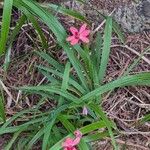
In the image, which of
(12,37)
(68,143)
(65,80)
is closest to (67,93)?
(65,80)

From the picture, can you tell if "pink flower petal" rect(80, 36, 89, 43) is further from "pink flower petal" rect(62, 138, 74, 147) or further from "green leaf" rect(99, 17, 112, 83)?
"pink flower petal" rect(62, 138, 74, 147)

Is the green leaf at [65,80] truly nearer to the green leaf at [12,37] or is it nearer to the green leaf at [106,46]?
the green leaf at [106,46]

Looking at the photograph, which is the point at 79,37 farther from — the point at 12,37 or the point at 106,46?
the point at 12,37

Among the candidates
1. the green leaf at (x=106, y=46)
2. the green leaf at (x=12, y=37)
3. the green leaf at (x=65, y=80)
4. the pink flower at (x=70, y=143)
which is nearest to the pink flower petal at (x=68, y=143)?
the pink flower at (x=70, y=143)

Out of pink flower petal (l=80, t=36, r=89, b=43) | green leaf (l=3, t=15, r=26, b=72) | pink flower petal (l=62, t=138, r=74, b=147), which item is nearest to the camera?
pink flower petal (l=62, t=138, r=74, b=147)

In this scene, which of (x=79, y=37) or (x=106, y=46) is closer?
(x=79, y=37)

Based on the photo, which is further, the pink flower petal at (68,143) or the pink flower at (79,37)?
the pink flower at (79,37)

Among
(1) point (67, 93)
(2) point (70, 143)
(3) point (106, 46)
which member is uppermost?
(3) point (106, 46)

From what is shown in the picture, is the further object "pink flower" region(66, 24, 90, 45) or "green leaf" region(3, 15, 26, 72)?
"green leaf" region(3, 15, 26, 72)

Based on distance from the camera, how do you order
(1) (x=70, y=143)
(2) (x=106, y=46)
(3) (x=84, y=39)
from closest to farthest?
(1) (x=70, y=143), (3) (x=84, y=39), (2) (x=106, y=46)

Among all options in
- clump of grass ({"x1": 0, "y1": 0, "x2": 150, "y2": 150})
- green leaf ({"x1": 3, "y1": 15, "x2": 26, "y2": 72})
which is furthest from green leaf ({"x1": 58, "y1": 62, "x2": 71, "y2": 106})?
green leaf ({"x1": 3, "y1": 15, "x2": 26, "y2": 72})

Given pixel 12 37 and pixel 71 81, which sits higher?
pixel 12 37

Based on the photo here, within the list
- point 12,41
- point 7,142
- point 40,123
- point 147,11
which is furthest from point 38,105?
point 147,11
